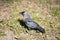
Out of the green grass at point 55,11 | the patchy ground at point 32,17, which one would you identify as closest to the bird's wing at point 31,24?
the patchy ground at point 32,17

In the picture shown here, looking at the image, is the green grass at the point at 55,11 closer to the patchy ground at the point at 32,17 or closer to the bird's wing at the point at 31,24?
the patchy ground at the point at 32,17

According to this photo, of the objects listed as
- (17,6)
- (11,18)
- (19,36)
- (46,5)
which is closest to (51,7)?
(46,5)

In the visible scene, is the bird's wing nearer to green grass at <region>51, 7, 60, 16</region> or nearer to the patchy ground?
the patchy ground

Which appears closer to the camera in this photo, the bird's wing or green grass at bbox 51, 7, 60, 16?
the bird's wing

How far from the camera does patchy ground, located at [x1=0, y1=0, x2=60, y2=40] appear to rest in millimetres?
7674

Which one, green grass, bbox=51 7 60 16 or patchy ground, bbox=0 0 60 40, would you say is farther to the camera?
green grass, bbox=51 7 60 16

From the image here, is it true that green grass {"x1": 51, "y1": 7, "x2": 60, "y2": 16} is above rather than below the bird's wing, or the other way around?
below

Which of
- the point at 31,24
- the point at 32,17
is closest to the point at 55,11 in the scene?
the point at 32,17

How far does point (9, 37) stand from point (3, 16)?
1472 millimetres

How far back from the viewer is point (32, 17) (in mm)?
8742

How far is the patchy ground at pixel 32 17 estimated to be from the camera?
7.67m

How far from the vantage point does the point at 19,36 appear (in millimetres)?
7527

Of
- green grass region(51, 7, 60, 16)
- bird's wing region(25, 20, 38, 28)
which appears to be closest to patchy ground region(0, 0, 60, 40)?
green grass region(51, 7, 60, 16)

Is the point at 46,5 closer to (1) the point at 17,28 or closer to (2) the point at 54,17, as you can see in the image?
(2) the point at 54,17
